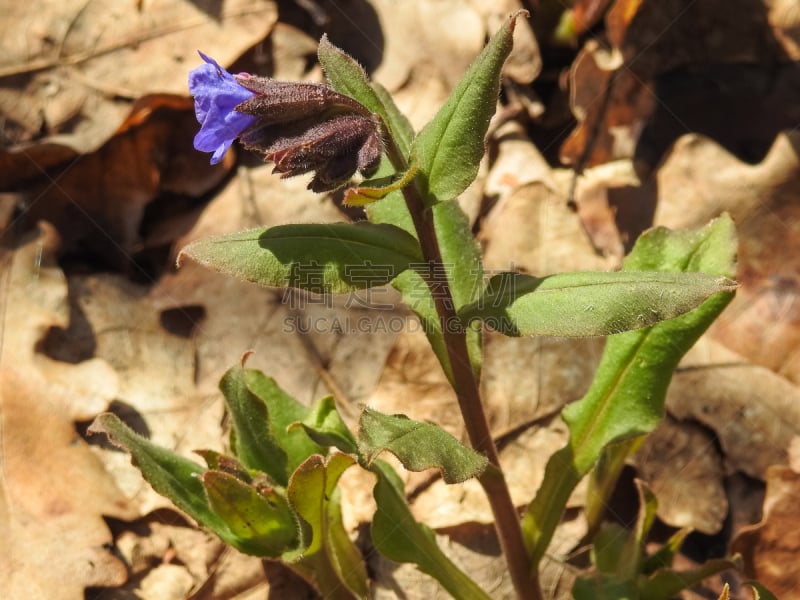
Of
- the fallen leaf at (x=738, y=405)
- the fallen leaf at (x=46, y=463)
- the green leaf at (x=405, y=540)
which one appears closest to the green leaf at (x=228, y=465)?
the green leaf at (x=405, y=540)

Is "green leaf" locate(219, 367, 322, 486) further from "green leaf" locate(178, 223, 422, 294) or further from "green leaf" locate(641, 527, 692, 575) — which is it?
"green leaf" locate(641, 527, 692, 575)

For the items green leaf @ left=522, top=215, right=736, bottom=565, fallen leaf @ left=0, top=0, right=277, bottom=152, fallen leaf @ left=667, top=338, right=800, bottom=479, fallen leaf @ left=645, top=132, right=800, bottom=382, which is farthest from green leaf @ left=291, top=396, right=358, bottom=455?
fallen leaf @ left=0, top=0, right=277, bottom=152

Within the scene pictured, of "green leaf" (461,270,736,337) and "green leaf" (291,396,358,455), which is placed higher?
"green leaf" (461,270,736,337)

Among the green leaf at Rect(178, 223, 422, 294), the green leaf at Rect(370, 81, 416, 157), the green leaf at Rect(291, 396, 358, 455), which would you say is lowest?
the green leaf at Rect(291, 396, 358, 455)

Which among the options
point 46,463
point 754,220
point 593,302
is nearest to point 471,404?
point 593,302

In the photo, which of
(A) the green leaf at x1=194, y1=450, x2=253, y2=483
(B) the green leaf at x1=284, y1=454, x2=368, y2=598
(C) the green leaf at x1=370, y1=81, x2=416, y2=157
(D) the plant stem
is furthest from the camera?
(A) the green leaf at x1=194, y1=450, x2=253, y2=483

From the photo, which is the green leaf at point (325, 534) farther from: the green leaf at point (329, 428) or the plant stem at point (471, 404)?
the plant stem at point (471, 404)
